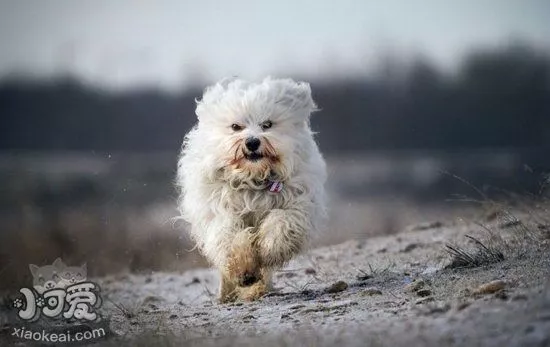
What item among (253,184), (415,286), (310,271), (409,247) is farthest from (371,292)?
(409,247)

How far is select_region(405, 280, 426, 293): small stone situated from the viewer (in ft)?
20.9

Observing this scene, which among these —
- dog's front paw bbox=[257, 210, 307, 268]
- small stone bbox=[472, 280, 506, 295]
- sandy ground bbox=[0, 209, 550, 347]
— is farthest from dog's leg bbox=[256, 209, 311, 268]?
small stone bbox=[472, 280, 506, 295]

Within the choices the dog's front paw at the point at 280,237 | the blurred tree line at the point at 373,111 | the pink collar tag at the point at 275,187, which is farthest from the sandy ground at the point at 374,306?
the blurred tree line at the point at 373,111

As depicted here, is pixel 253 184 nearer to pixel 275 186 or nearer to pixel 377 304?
pixel 275 186

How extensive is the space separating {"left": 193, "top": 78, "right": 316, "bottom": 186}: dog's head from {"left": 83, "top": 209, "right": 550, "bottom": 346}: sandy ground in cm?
107

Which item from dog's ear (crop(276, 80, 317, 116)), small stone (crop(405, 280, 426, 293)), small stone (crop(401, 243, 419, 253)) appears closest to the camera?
small stone (crop(405, 280, 426, 293))

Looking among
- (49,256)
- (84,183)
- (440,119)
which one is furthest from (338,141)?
(49,256)

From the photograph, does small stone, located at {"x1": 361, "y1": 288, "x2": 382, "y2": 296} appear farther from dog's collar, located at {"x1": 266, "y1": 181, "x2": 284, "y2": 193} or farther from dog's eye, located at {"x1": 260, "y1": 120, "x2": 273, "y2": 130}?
dog's eye, located at {"x1": 260, "y1": 120, "x2": 273, "y2": 130}

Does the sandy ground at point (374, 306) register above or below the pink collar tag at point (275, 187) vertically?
below

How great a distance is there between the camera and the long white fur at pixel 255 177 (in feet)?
23.9

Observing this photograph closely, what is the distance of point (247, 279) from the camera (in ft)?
23.7

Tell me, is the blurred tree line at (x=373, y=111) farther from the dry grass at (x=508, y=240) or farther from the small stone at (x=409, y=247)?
the dry grass at (x=508, y=240)

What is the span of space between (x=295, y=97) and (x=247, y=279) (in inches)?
65.0

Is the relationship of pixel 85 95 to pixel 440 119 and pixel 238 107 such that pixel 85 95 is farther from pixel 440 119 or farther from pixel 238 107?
pixel 238 107
